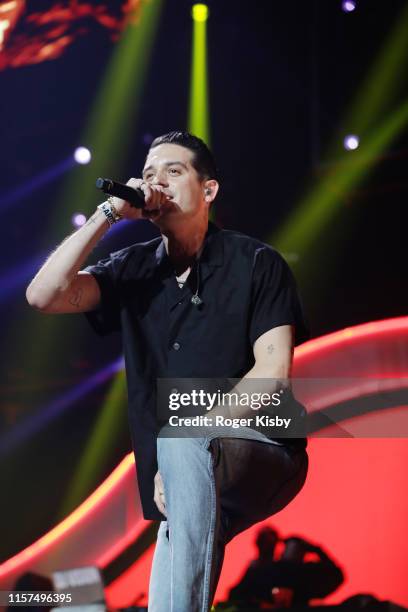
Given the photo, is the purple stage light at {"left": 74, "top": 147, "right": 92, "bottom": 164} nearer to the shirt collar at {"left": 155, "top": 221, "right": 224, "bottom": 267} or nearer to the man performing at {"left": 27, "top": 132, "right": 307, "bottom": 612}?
the man performing at {"left": 27, "top": 132, "right": 307, "bottom": 612}

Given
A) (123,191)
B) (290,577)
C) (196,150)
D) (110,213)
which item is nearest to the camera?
(123,191)

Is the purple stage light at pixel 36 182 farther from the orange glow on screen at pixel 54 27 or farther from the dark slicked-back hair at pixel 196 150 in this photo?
the dark slicked-back hair at pixel 196 150

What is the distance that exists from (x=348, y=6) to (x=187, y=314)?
2775 mm

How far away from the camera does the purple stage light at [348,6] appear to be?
4.19 m

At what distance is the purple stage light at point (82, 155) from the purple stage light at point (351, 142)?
144cm

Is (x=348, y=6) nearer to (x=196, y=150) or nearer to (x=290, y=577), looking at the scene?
(x=196, y=150)

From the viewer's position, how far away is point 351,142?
13.5 feet

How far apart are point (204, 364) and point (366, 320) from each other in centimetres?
201

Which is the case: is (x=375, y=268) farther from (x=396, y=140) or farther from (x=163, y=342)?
(x=163, y=342)

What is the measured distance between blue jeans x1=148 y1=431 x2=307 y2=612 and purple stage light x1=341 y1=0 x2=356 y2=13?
3.16 m

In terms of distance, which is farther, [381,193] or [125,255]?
[381,193]

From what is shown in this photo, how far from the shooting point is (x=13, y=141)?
4.46 metres

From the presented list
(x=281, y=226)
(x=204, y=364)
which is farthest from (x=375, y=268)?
(x=204, y=364)

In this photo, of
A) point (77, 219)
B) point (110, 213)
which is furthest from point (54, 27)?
point (110, 213)
